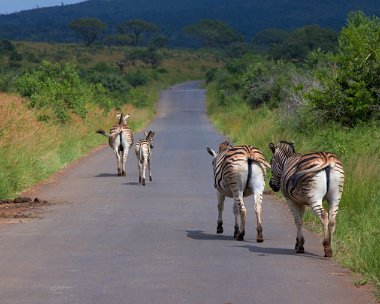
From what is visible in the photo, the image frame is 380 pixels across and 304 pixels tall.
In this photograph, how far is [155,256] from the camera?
38.0 ft

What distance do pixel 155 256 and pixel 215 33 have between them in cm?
17625

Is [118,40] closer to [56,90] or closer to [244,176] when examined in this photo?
[56,90]

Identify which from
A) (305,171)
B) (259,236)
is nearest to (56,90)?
(259,236)

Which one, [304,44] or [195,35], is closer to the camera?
[304,44]

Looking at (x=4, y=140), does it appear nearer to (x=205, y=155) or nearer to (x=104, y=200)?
(x=104, y=200)

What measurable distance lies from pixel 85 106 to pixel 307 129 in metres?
16.0

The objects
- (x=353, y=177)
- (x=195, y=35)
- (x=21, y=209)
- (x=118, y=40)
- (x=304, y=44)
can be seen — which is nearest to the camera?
(x=353, y=177)

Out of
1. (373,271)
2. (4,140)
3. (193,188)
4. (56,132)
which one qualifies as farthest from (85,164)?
(373,271)

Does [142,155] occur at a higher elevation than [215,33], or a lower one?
lower

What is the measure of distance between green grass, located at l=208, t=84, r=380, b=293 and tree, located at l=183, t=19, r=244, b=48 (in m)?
152

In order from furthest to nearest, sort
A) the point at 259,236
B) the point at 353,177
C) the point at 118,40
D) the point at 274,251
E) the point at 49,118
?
the point at 118,40 < the point at 49,118 < the point at 353,177 < the point at 259,236 < the point at 274,251

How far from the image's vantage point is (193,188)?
20625 mm

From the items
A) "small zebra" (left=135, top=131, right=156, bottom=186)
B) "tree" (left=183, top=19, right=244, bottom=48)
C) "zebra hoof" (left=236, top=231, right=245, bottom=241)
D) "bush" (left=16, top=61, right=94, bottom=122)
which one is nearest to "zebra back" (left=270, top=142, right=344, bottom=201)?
"zebra hoof" (left=236, top=231, right=245, bottom=241)

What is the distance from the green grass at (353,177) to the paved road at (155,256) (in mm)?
307
